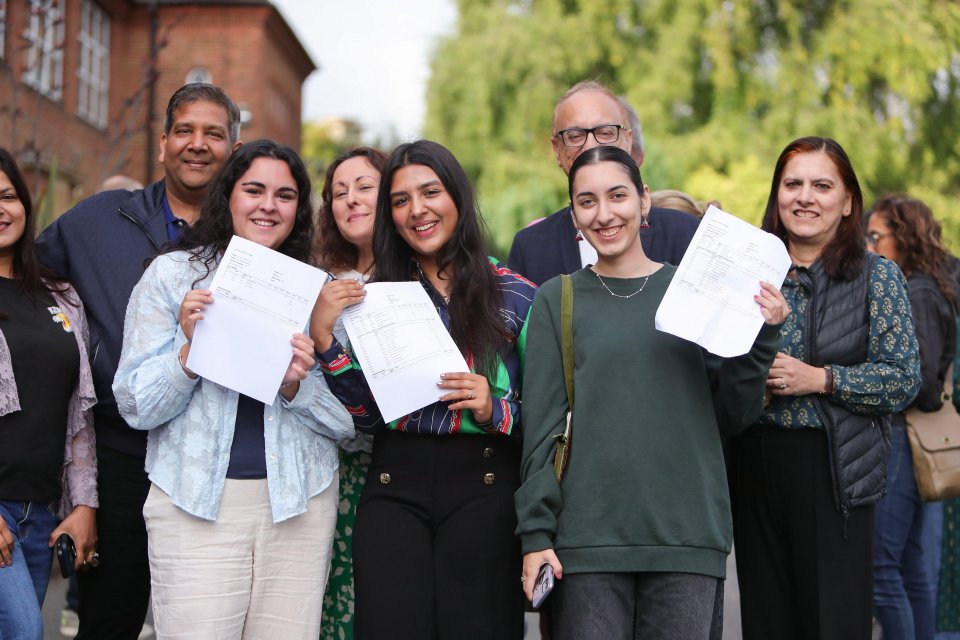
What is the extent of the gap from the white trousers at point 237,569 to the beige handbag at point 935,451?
10.5ft

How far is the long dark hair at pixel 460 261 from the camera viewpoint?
3330mm

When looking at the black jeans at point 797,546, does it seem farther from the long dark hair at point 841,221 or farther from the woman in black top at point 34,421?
the woman in black top at point 34,421

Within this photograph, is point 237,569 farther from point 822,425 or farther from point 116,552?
point 822,425

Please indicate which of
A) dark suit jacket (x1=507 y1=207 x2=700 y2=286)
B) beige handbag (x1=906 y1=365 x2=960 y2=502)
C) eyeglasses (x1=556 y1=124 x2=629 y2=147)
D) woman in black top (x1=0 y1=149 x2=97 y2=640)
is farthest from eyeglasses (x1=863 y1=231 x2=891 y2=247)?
woman in black top (x1=0 y1=149 x2=97 y2=640)

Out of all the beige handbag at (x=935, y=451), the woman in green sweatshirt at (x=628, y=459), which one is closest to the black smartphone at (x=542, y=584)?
the woman in green sweatshirt at (x=628, y=459)

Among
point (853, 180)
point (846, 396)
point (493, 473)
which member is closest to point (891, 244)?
point (853, 180)

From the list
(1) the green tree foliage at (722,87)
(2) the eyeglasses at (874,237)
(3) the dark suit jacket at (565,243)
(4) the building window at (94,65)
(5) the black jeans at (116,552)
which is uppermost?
(4) the building window at (94,65)

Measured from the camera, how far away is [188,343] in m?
3.22

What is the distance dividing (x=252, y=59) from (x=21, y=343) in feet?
94.4

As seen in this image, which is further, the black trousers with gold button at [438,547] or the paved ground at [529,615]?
the paved ground at [529,615]

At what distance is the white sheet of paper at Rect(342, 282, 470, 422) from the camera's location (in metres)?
3.16

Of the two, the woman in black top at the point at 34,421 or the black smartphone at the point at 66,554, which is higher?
the woman in black top at the point at 34,421

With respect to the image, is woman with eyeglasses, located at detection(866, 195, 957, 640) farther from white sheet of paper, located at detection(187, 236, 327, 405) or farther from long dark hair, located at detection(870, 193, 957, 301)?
white sheet of paper, located at detection(187, 236, 327, 405)

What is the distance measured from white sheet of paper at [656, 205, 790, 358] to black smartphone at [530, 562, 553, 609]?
0.82m
